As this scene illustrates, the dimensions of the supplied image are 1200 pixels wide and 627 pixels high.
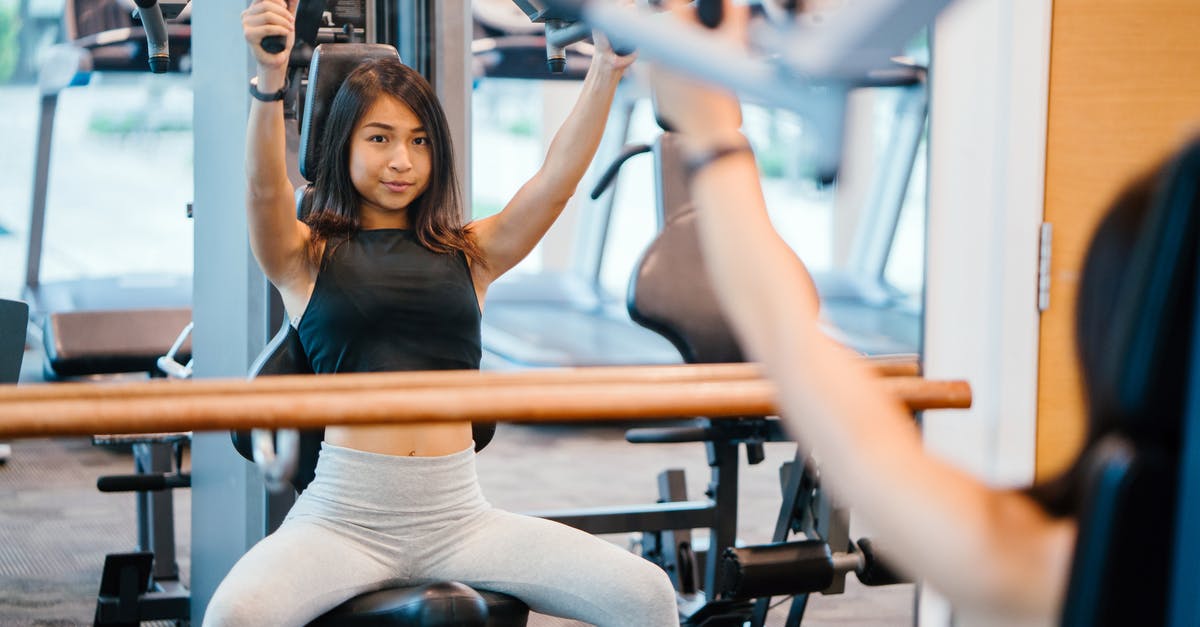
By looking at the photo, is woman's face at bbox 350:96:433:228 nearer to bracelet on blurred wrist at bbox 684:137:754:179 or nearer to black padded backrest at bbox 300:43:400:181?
black padded backrest at bbox 300:43:400:181

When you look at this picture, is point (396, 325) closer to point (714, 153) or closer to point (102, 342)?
point (714, 153)

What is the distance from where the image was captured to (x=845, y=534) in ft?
9.34

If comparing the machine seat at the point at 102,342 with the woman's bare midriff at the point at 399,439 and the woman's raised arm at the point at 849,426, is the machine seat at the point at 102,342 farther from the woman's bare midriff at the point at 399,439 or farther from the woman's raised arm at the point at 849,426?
the woman's raised arm at the point at 849,426

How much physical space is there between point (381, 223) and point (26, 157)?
6062mm

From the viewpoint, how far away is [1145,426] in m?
0.70

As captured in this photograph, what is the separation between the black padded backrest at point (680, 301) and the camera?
3.22m

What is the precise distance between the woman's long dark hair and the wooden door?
117 cm

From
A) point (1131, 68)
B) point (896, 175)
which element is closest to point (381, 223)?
point (1131, 68)

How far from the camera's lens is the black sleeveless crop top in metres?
2.16

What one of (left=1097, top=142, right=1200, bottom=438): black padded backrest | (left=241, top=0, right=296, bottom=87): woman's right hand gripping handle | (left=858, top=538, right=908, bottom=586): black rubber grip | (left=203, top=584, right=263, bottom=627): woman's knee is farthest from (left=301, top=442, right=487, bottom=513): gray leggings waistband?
(left=1097, top=142, right=1200, bottom=438): black padded backrest

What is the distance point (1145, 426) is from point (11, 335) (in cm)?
193

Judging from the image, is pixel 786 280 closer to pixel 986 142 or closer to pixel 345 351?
pixel 345 351

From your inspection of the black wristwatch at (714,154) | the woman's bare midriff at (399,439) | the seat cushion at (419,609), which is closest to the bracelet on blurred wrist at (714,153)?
the black wristwatch at (714,154)

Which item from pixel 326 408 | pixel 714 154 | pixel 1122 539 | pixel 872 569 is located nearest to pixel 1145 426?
pixel 1122 539
